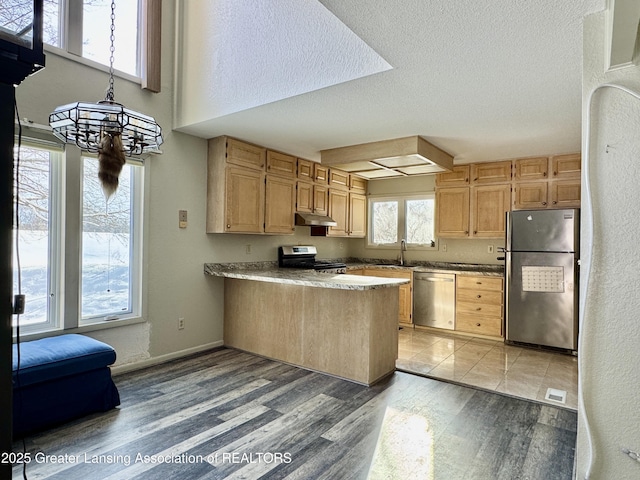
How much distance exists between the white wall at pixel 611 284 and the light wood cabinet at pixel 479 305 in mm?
3231

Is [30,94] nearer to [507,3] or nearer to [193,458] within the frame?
[193,458]

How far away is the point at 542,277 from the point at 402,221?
231 cm

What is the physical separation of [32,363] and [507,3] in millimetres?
3358

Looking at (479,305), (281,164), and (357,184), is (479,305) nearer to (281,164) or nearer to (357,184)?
(357,184)

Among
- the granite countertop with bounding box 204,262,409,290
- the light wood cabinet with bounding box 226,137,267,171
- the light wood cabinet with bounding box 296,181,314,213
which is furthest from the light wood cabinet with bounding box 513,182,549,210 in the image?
the light wood cabinet with bounding box 226,137,267,171

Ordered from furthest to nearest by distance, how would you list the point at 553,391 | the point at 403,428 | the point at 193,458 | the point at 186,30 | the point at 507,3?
the point at 186,30 < the point at 553,391 < the point at 403,428 < the point at 193,458 < the point at 507,3

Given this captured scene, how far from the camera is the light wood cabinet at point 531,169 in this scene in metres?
4.65

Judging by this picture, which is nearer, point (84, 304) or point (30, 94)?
point (30, 94)

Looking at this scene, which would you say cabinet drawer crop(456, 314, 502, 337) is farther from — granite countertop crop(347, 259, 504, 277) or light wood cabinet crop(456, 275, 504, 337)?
granite countertop crop(347, 259, 504, 277)

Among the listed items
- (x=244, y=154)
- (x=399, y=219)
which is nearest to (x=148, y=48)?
(x=244, y=154)

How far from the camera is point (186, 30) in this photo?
148 inches

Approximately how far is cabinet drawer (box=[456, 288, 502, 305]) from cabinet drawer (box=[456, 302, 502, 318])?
0.04 metres

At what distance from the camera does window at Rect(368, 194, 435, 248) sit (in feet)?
19.4

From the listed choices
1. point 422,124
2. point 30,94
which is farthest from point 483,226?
point 30,94
